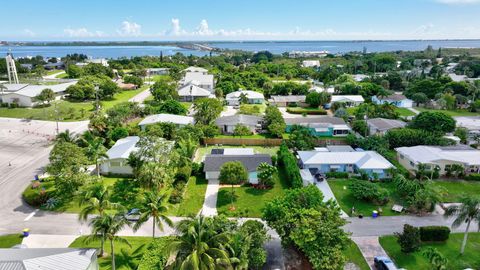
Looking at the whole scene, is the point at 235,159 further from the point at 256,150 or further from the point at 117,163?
the point at 117,163

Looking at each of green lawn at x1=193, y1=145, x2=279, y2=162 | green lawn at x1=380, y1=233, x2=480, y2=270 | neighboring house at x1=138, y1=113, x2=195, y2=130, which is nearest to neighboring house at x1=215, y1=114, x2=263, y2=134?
neighboring house at x1=138, y1=113, x2=195, y2=130

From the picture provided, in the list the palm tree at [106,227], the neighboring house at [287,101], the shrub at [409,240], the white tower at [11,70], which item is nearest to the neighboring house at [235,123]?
the neighboring house at [287,101]

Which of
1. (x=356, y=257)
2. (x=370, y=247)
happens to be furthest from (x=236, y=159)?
(x=356, y=257)

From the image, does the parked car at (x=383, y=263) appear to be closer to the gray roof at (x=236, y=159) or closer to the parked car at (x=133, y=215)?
the gray roof at (x=236, y=159)

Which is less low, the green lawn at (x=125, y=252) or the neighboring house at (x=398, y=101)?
the neighboring house at (x=398, y=101)

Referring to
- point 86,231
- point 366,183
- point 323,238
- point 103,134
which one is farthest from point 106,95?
point 323,238

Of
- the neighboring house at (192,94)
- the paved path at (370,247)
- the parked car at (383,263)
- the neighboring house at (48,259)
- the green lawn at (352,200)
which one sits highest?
the neighboring house at (192,94)
